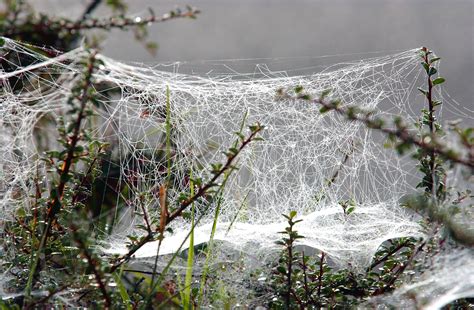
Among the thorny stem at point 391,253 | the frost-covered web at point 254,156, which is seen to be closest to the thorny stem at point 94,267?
the frost-covered web at point 254,156

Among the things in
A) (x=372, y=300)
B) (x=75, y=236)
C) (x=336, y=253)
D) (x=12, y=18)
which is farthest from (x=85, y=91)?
(x=12, y=18)

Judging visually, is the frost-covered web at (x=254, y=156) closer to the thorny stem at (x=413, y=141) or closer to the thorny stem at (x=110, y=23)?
the thorny stem at (x=110, y=23)

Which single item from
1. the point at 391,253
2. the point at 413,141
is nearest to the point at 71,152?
the point at 413,141

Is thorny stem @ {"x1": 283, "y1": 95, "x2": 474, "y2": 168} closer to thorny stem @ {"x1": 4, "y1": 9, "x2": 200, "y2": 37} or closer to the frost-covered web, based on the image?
the frost-covered web

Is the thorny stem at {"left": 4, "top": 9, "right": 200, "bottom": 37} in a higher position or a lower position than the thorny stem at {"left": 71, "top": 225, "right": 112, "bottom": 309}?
higher

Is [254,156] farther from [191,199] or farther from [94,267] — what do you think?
[94,267]

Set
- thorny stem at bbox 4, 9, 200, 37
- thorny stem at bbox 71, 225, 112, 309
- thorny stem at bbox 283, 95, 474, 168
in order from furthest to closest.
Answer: thorny stem at bbox 4, 9, 200, 37 → thorny stem at bbox 71, 225, 112, 309 → thorny stem at bbox 283, 95, 474, 168

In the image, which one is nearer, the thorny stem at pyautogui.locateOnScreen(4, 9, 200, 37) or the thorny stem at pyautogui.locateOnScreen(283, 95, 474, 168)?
the thorny stem at pyautogui.locateOnScreen(283, 95, 474, 168)

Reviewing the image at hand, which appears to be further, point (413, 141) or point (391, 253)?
point (391, 253)

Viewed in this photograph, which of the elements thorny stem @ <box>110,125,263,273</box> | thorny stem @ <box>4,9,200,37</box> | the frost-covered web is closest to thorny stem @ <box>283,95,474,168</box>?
thorny stem @ <box>110,125,263,273</box>

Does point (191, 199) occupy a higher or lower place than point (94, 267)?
higher

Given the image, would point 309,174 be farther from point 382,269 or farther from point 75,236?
point 75,236

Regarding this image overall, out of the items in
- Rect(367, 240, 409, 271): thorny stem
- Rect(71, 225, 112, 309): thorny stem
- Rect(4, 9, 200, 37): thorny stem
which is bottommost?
Rect(71, 225, 112, 309): thorny stem
